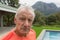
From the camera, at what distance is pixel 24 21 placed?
40.9 inches

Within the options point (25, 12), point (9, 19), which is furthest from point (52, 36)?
point (25, 12)

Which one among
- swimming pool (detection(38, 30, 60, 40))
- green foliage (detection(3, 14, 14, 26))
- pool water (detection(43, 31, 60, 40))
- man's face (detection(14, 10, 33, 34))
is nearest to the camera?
man's face (detection(14, 10, 33, 34))

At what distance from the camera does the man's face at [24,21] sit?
1029 millimetres

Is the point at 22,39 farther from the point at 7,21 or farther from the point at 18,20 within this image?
the point at 7,21

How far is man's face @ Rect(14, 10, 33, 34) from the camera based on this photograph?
1029mm

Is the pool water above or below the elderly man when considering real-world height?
below

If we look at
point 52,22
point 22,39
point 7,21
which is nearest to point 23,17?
point 22,39

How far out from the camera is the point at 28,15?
1058 mm

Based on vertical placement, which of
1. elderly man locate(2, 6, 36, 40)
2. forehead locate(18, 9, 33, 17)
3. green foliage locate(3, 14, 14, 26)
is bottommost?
green foliage locate(3, 14, 14, 26)

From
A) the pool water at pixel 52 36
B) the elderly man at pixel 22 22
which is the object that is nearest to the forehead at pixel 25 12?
the elderly man at pixel 22 22

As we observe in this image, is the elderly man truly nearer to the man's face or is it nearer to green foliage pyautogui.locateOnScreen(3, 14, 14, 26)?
the man's face

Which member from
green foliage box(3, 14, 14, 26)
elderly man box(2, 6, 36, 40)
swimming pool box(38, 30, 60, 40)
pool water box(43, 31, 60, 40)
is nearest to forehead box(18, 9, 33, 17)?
elderly man box(2, 6, 36, 40)

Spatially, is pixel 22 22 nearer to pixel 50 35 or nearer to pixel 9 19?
pixel 50 35

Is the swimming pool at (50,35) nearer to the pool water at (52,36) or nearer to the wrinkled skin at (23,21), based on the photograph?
the pool water at (52,36)
